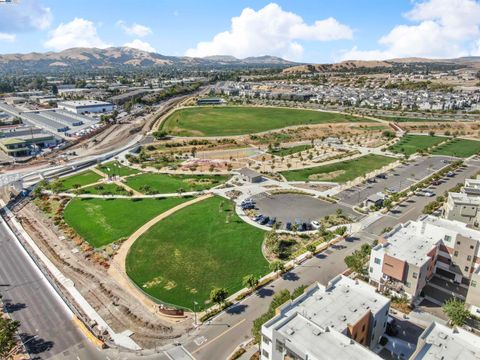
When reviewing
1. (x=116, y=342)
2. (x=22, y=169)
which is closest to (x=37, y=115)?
(x=22, y=169)

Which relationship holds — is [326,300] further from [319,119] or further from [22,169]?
[319,119]

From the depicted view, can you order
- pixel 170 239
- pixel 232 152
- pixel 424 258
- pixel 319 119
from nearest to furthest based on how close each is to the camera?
pixel 424 258 → pixel 170 239 → pixel 232 152 → pixel 319 119

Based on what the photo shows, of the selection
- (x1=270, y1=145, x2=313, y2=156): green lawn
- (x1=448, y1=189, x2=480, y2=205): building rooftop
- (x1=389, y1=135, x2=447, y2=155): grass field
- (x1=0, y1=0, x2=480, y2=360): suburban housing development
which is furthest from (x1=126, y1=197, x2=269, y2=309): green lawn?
(x1=389, y1=135, x2=447, y2=155): grass field

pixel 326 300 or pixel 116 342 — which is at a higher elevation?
pixel 326 300

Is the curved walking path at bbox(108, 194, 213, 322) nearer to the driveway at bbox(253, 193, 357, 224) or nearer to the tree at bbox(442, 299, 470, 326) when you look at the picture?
the driveway at bbox(253, 193, 357, 224)

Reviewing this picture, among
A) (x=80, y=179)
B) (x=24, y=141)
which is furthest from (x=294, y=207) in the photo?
(x=24, y=141)

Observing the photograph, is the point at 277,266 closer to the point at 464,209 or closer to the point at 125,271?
the point at 125,271

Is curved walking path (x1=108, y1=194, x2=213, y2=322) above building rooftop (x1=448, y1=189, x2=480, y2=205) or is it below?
below
